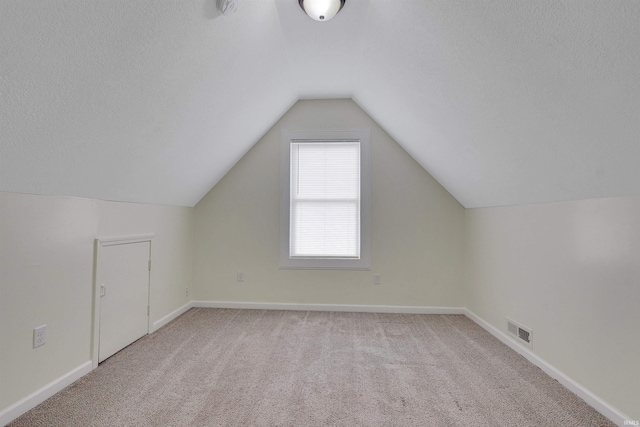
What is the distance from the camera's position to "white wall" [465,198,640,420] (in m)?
1.68

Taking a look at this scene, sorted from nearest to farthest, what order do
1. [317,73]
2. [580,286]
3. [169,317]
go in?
[580,286]
[317,73]
[169,317]

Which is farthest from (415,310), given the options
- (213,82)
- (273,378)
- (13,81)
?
(13,81)

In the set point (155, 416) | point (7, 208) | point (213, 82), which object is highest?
point (213, 82)

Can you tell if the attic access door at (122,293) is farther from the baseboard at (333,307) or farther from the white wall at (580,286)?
the white wall at (580,286)

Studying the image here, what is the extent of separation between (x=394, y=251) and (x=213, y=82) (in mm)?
2618

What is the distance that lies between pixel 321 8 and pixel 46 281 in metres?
2.40

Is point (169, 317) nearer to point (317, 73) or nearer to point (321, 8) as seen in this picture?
point (317, 73)

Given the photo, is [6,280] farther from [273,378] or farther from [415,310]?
[415,310]

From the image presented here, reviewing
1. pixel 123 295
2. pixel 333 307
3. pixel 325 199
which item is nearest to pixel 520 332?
pixel 333 307

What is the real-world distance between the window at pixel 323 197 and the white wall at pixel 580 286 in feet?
5.09

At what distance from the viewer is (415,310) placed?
3.77 metres

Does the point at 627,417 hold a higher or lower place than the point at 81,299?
lower

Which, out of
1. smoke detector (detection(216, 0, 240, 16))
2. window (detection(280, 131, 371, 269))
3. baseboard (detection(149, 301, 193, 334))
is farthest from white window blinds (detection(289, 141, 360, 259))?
smoke detector (detection(216, 0, 240, 16))

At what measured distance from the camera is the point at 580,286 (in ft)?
6.59
